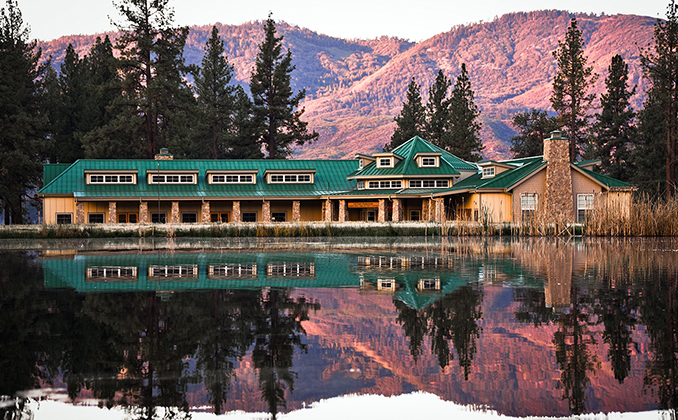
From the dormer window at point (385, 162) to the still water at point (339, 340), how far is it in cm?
3956

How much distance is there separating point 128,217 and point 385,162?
73.0 ft

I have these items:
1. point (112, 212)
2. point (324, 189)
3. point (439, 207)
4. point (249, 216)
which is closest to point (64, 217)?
point (112, 212)

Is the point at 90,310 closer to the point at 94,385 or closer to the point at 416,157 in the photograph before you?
the point at 94,385

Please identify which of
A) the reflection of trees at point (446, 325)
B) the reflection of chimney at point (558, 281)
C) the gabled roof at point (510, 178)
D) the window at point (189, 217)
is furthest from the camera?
the window at point (189, 217)

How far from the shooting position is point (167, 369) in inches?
253

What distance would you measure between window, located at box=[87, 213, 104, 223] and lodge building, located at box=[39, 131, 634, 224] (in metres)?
0.08

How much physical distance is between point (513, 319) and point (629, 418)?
408 centimetres

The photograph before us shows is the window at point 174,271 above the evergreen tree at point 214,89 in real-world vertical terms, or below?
below

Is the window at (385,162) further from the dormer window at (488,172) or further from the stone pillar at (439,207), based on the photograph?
the dormer window at (488,172)

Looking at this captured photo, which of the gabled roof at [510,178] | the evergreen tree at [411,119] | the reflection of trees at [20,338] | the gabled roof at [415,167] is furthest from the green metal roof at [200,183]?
the reflection of trees at [20,338]

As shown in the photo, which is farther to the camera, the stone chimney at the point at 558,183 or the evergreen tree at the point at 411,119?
the evergreen tree at the point at 411,119

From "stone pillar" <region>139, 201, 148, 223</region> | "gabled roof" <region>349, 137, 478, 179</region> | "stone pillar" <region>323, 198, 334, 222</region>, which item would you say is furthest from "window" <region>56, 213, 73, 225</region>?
"gabled roof" <region>349, 137, 478, 179</region>

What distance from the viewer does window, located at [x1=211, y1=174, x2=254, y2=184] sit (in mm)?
53594

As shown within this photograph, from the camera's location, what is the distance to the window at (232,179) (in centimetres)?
5359
